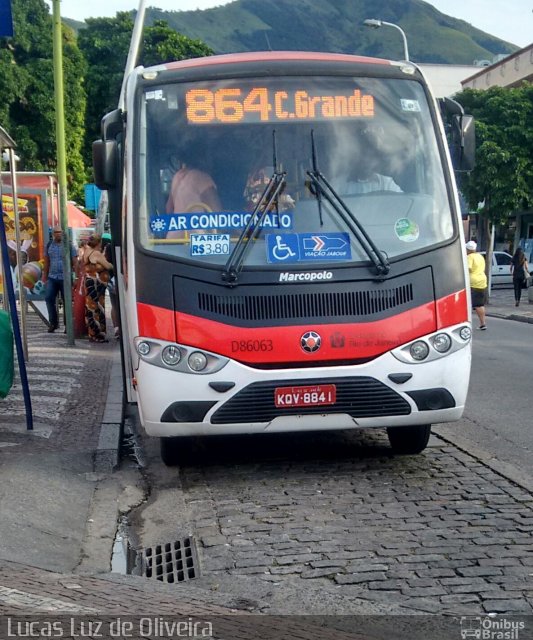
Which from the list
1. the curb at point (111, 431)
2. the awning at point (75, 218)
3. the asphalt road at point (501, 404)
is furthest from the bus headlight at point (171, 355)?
the awning at point (75, 218)

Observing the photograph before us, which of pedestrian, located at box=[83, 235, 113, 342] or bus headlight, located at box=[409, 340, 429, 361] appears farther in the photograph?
pedestrian, located at box=[83, 235, 113, 342]

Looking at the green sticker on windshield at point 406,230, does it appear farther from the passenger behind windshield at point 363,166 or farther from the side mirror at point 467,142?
the side mirror at point 467,142

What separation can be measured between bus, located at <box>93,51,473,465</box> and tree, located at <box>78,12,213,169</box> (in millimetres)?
45348

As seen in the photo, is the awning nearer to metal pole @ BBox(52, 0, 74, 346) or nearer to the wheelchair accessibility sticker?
metal pole @ BBox(52, 0, 74, 346)

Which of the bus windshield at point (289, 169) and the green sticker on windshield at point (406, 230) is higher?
the bus windshield at point (289, 169)

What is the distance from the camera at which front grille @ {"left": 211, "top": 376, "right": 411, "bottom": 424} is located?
678 centimetres

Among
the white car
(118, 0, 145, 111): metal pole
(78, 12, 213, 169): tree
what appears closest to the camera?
(118, 0, 145, 111): metal pole

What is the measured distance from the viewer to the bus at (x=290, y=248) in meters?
6.81

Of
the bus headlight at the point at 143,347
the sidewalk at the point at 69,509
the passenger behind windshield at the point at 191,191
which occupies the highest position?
the passenger behind windshield at the point at 191,191

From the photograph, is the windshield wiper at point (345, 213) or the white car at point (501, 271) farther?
the white car at point (501, 271)

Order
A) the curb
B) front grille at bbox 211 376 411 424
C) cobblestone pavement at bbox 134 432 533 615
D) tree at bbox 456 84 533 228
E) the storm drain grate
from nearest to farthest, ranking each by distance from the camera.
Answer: cobblestone pavement at bbox 134 432 533 615 → the storm drain grate → front grille at bbox 211 376 411 424 → the curb → tree at bbox 456 84 533 228

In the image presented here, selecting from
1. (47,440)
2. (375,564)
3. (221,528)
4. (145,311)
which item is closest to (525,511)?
(375,564)

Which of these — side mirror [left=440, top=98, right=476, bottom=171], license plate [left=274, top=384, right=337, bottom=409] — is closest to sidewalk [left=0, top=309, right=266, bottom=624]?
license plate [left=274, top=384, right=337, bottom=409]

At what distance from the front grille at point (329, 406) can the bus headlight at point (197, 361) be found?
0.30 m
